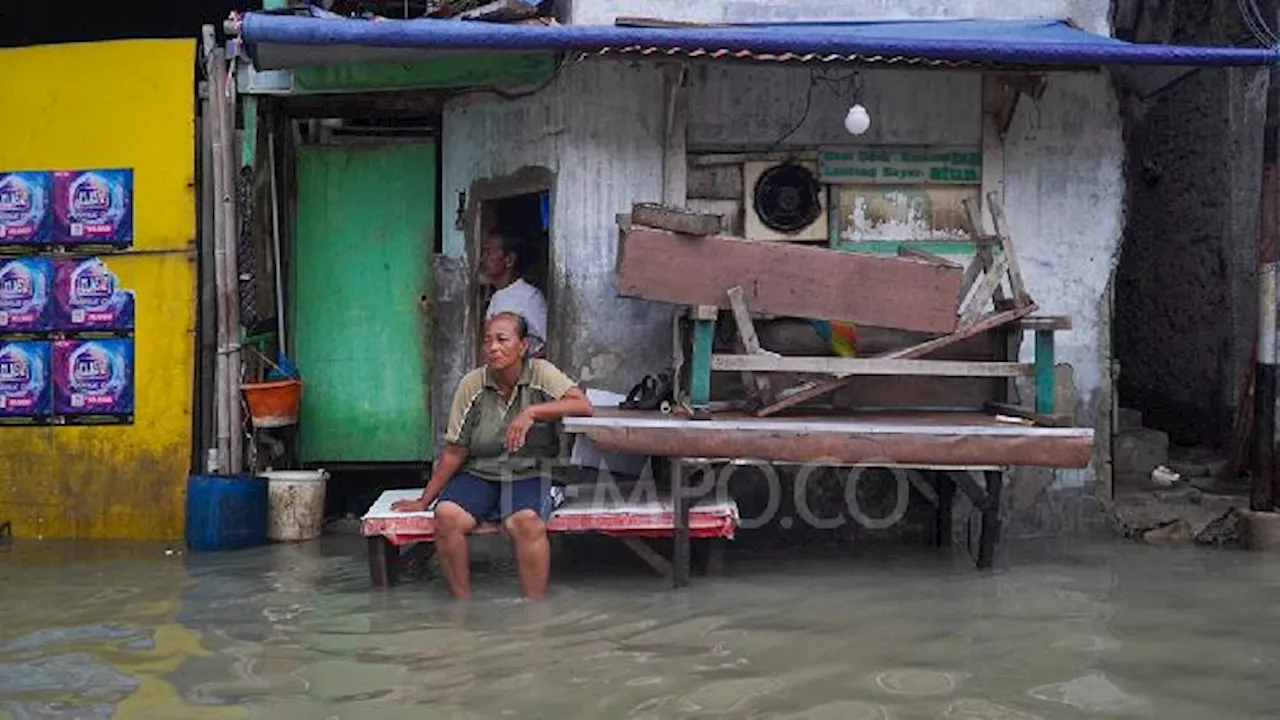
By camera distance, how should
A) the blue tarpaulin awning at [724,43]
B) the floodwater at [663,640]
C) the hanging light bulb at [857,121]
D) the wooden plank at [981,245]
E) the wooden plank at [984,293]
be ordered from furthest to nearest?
1. the hanging light bulb at [857,121]
2. the wooden plank at [981,245]
3. the wooden plank at [984,293]
4. the blue tarpaulin awning at [724,43]
5. the floodwater at [663,640]

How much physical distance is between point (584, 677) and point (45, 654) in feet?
7.28

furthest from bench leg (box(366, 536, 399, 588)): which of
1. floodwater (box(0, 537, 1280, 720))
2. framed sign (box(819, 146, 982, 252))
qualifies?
framed sign (box(819, 146, 982, 252))

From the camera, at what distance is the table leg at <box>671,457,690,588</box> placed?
6012 millimetres

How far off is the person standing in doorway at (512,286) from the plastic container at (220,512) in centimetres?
186

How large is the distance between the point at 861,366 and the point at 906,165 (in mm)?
1821

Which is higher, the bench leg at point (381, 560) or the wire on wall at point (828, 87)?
the wire on wall at point (828, 87)

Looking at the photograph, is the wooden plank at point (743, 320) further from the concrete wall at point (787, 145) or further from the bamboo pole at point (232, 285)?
the bamboo pole at point (232, 285)

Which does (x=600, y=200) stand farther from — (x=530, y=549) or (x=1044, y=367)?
(x=1044, y=367)

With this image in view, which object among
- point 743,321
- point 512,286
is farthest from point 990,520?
point 512,286

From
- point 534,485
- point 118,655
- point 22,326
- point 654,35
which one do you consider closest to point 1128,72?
point 654,35

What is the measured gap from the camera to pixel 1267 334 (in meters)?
7.37

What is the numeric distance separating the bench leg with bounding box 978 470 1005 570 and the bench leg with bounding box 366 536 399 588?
317cm

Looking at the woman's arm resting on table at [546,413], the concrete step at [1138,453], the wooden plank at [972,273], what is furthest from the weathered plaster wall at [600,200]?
the concrete step at [1138,453]

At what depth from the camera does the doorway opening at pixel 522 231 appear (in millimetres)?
7922
